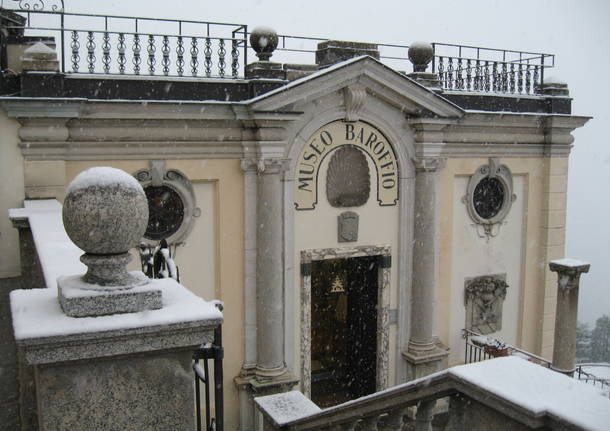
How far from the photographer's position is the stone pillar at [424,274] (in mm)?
11617

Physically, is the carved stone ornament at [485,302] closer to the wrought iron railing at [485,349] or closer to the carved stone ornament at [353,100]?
the wrought iron railing at [485,349]

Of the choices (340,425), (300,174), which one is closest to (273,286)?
(300,174)

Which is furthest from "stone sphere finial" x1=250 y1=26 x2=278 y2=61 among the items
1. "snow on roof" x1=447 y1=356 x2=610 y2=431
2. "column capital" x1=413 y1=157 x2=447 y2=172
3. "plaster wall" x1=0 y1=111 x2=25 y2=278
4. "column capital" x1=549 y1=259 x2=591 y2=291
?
"snow on roof" x1=447 y1=356 x2=610 y2=431

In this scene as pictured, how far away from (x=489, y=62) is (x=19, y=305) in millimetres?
12498

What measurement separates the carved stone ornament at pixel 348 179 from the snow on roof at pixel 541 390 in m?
8.20

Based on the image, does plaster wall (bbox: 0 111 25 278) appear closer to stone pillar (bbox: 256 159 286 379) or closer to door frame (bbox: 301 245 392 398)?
stone pillar (bbox: 256 159 286 379)

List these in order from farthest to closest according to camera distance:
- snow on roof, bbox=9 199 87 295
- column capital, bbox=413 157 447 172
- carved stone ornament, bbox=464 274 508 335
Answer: carved stone ornament, bbox=464 274 508 335 < column capital, bbox=413 157 447 172 < snow on roof, bbox=9 199 87 295

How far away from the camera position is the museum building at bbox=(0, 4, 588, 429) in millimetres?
9344

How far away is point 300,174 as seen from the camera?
1073cm

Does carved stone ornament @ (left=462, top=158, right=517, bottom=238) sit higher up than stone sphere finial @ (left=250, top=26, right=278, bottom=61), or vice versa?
stone sphere finial @ (left=250, top=26, right=278, bottom=61)

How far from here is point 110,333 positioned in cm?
270

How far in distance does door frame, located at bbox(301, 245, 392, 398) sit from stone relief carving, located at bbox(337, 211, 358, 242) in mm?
210

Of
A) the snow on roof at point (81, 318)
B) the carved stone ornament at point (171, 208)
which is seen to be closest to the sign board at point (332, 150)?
the carved stone ornament at point (171, 208)

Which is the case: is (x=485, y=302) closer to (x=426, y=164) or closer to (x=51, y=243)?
(x=426, y=164)
